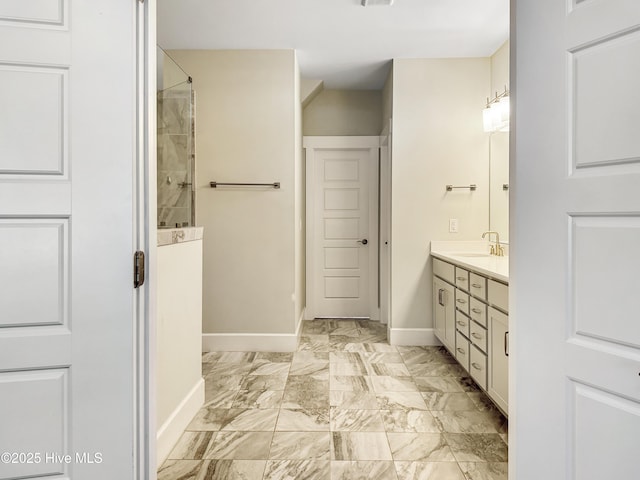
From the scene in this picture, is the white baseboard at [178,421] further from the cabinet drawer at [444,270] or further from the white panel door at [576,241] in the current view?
the cabinet drawer at [444,270]

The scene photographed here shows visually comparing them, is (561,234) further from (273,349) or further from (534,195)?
(273,349)

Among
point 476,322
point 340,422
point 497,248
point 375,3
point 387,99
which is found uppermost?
point 375,3

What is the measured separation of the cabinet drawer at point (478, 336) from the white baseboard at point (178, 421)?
1.74 metres

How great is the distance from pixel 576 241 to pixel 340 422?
1.64 metres

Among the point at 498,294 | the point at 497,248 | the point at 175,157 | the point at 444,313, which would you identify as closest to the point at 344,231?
the point at 444,313

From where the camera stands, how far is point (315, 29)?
9.62 ft

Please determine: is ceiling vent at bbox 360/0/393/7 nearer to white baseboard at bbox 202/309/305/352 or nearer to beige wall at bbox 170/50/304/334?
beige wall at bbox 170/50/304/334

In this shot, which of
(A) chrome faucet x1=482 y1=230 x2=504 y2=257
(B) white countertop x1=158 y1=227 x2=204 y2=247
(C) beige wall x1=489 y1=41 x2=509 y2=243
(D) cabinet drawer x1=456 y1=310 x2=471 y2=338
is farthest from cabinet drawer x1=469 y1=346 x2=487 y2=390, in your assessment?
(B) white countertop x1=158 y1=227 x2=204 y2=247

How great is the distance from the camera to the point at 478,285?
2391mm

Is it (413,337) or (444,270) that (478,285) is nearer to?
(444,270)

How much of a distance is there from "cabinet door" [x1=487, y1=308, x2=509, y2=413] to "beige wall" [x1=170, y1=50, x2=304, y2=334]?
5.65ft

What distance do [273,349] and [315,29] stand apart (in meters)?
2.66

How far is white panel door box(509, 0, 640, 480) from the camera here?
2.81ft

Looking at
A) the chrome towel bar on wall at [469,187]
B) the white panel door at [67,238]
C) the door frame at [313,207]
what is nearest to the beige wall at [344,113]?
the door frame at [313,207]
